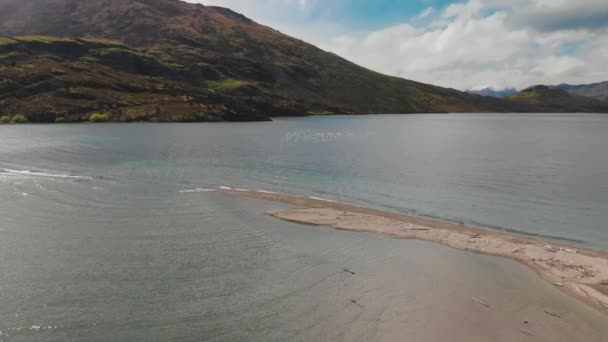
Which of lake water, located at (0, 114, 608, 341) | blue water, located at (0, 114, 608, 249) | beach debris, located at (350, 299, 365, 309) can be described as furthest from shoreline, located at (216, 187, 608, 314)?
beach debris, located at (350, 299, 365, 309)

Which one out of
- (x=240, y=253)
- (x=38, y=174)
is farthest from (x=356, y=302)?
(x=38, y=174)

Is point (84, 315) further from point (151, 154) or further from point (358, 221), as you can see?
point (151, 154)

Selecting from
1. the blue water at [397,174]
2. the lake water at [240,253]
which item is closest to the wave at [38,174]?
the lake water at [240,253]

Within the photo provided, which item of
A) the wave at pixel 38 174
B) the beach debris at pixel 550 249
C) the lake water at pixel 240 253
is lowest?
the beach debris at pixel 550 249

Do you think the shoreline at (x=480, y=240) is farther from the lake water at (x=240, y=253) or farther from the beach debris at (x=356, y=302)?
the beach debris at (x=356, y=302)

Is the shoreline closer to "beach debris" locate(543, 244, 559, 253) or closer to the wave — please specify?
"beach debris" locate(543, 244, 559, 253)

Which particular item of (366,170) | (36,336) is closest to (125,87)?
(366,170)

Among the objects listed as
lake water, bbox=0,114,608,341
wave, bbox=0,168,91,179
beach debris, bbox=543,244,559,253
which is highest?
wave, bbox=0,168,91,179
